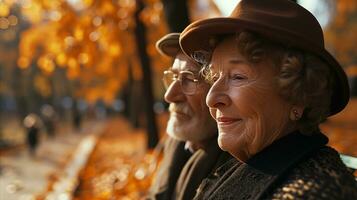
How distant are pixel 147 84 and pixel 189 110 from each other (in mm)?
10266

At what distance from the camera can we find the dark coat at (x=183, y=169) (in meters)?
3.37

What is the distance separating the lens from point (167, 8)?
7965mm

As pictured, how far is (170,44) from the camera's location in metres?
3.68

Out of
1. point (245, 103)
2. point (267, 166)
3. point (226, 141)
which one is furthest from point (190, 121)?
point (267, 166)

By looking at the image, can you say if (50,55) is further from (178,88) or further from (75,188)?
(178,88)

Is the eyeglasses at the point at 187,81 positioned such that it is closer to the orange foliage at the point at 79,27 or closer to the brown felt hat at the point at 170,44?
the brown felt hat at the point at 170,44

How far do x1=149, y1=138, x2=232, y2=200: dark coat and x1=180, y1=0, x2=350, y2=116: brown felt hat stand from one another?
3.91 feet

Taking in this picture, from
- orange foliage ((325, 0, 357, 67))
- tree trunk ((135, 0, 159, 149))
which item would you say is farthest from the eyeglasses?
orange foliage ((325, 0, 357, 67))

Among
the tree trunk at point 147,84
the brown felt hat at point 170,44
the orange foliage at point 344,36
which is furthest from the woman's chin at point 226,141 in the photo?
the orange foliage at point 344,36

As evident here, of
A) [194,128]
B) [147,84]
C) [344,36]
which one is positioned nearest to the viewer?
[194,128]

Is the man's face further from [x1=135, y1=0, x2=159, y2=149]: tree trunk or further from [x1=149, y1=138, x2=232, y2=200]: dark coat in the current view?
[x1=135, y1=0, x2=159, y2=149]: tree trunk

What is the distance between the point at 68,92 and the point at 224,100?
61460 millimetres

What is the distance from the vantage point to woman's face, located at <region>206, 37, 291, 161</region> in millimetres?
2217

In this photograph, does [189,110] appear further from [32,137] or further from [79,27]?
[32,137]
